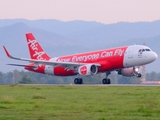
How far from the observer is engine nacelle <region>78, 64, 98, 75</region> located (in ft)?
201

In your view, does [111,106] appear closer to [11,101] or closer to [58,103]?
[58,103]

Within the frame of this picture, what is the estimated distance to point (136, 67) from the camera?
63562mm

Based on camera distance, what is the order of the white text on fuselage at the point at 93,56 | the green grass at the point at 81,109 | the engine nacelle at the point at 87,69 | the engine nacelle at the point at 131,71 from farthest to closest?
the engine nacelle at the point at 131,71, the engine nacelle at the point at 87,69, the white text on fuselage at the point at 93,56, the green grass at the point at 81,109

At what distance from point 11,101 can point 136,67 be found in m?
31.9

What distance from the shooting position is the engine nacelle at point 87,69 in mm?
61375

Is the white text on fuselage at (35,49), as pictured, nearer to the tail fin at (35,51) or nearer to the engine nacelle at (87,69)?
the tail fin at (35,51)

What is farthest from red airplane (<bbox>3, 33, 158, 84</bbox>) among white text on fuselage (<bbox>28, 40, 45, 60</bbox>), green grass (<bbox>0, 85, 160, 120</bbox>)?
green grass (<bbox>0, 85, 160, 120</bbox>)

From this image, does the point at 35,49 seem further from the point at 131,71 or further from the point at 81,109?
the point at 81,109

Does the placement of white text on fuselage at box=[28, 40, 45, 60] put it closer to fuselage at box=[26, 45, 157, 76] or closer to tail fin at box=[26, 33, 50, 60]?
tail fin at box=[26, 33, 50, 60]

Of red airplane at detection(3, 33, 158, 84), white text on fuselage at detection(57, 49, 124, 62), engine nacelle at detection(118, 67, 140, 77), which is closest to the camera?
red airplane at detection(3, 33, 158, 84)

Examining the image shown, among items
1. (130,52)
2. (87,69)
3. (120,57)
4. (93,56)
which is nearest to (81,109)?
(120,57)

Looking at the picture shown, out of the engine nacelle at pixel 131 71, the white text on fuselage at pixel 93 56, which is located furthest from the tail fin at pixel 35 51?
the engine nacelle at pixel 131 71

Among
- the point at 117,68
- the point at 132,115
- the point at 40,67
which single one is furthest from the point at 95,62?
the point at 132,115

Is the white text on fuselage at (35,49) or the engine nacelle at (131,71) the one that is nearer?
the engine nacelle at (131,71)
